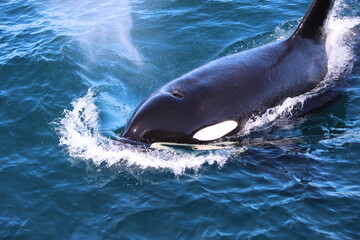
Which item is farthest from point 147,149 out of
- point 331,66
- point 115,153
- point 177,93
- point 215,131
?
point 331,66

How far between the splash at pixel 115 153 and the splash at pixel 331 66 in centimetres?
130

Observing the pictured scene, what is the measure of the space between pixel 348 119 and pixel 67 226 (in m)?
6.67

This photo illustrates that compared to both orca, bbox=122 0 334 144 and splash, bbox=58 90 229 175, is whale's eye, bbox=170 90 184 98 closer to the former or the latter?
orca, bbox=122 0 334 144

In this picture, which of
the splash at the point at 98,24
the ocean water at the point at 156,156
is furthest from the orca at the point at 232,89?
the splash at the point at 98,24

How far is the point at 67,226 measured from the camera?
8.04m

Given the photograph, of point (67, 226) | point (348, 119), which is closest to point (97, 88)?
point (67, 226)

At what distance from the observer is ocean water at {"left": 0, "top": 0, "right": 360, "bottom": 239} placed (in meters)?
7.88

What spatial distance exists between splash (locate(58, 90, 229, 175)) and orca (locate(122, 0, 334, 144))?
0.30m

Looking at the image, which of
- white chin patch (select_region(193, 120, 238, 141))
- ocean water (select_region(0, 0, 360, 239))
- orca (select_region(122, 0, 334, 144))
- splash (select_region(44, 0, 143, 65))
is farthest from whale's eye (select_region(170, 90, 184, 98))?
splash (select_region(44, 0, 143, 65))

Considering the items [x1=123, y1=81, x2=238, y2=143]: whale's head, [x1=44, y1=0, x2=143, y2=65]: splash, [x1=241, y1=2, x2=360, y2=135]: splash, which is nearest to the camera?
[x1=123, y1=81, x2=238, y2=143]: whale's head

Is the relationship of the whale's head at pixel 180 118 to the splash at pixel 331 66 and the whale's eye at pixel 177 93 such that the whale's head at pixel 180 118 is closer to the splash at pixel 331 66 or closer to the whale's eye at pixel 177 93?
the whale's eye at pixel 177 93

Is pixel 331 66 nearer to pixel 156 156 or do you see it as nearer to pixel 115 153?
pixel 156 156

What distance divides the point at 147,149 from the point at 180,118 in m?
0.90

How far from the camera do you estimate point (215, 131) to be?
948 cm
